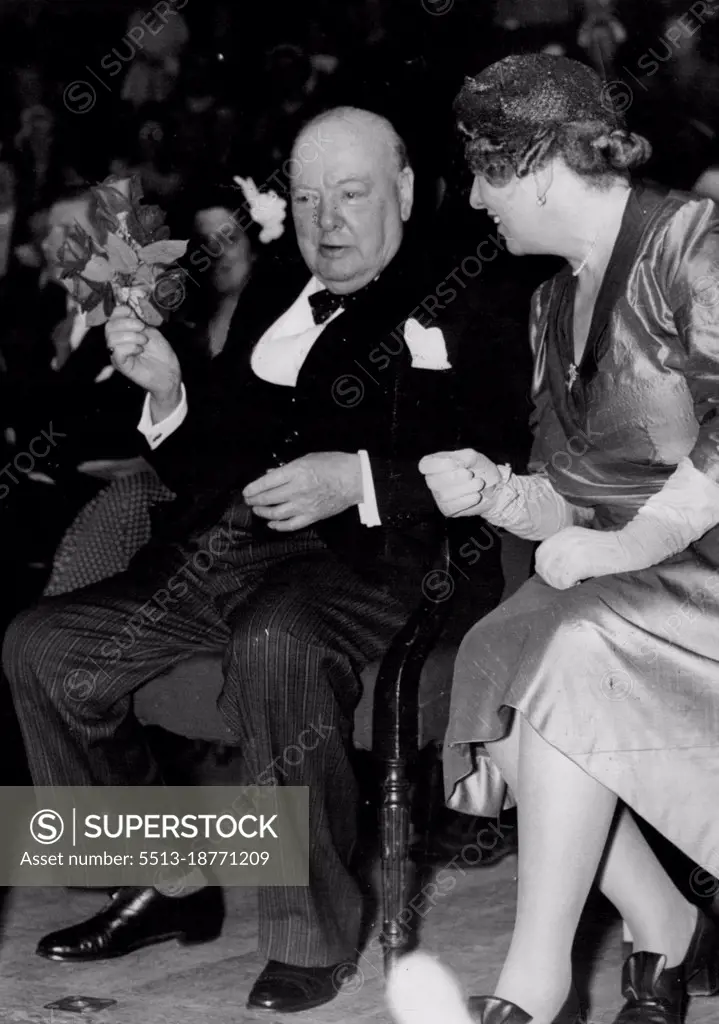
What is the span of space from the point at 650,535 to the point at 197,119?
1589mm

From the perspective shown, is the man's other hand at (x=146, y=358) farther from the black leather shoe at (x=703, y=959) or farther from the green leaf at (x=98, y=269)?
the black leather shoe at (x=703, y=959)

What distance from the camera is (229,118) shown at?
9.70 feet

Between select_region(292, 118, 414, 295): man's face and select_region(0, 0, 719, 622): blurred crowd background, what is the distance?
68mm

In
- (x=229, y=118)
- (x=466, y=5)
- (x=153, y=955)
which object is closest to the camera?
(x=153, y=955)

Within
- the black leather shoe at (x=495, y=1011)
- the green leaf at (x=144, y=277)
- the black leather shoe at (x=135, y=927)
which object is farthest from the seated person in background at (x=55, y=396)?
the black leather shoe at (x=495, y=1011)

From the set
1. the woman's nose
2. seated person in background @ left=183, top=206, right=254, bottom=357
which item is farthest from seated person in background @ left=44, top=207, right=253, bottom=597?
the woman's nose

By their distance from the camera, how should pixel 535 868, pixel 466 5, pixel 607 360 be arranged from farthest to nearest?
pixel 466 5
pixel 607 360
pixel 535 868

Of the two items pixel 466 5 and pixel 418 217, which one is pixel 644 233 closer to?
pixel 418 217

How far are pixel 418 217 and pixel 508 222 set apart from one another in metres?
0.53

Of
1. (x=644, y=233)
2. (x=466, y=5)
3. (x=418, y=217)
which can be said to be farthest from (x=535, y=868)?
(x=466, y=5)

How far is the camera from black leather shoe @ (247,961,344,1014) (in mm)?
2193

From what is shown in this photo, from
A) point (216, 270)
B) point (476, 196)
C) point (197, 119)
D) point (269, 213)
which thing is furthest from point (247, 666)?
point (197, 119)

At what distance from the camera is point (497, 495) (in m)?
2.10

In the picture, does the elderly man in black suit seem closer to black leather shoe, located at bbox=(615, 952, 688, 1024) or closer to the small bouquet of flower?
the small bouquet of flower
